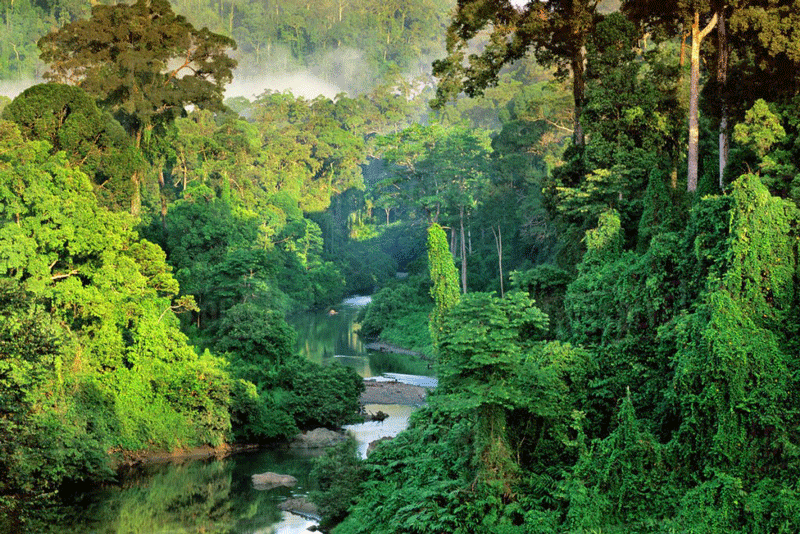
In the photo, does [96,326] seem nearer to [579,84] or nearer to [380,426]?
[380,426]

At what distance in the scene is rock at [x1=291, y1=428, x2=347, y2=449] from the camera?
31625 millimetres

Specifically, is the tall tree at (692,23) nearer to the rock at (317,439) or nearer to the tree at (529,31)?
the tree at (529,31)

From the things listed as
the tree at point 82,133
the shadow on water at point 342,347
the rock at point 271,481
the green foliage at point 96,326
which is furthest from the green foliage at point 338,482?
the tree at point 82,133

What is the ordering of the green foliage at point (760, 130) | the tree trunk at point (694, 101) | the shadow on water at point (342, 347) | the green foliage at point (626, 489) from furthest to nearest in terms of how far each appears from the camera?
the shadow on water at point (342, 347) < the tree trunk at point (694, 101) < the green foliage at point (760, 130) < the green foliage at point (626, 489)

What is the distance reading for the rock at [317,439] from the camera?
1245 inches

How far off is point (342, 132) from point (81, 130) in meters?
58.0

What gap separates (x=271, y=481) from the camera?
2711cm

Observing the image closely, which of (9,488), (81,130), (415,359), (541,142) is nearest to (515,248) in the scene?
(541,142)

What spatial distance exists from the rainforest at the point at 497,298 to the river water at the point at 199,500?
2.84 feet

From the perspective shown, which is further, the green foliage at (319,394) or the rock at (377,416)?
the rock at (377,416)

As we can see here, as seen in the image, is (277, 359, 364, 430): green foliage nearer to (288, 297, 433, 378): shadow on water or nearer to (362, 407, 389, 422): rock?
(362, 407, 389, 422): rock

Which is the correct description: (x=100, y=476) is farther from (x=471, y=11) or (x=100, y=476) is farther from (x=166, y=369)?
(x=471, y=11)

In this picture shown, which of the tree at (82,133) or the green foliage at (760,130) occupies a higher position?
the tree at (82,133)

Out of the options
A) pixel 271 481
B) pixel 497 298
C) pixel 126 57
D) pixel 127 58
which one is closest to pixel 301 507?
pixel 271 481
